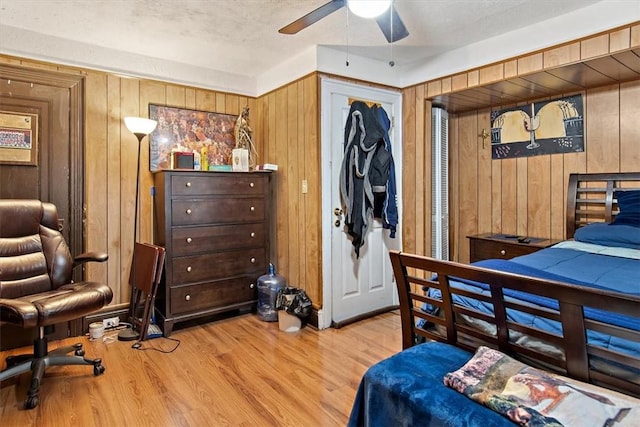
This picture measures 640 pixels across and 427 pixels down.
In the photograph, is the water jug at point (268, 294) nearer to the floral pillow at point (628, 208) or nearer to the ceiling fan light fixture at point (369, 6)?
the ceiling fan light fixture at point (369, 6)

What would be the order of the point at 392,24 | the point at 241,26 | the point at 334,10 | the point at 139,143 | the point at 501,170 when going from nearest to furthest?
the point at 334,10, the point at 392,24, the point at 241,26, the point at 139,143, the point at 501,170

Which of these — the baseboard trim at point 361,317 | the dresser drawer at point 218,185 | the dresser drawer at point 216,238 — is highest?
the dresser drawer at point 218,185

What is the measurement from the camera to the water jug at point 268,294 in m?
3.46

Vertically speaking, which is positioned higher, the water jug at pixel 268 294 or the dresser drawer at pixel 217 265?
the dresser drawer at pixel 217 265

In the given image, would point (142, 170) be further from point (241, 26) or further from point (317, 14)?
point (317, 14)

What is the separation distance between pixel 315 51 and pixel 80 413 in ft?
9.89

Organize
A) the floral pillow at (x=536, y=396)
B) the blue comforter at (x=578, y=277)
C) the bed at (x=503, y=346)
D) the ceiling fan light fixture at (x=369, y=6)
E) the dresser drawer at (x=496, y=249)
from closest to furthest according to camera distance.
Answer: the floral pillow at (x=536, y=396), the bed at (x=503, y=346), the blue comforter at (x=578, y=277), the ceiling fan light fixture at (x=369, y=6), the dresser drawer at (x=496, y=249)

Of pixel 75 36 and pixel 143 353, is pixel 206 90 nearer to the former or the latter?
pixel 75 36

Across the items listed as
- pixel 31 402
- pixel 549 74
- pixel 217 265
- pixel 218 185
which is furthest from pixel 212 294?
pixel 549 74

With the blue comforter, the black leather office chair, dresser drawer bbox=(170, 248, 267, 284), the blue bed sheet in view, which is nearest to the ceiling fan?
the blue comforter

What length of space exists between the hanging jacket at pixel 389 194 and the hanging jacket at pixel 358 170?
0.13 meters

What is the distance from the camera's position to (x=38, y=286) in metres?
2.64

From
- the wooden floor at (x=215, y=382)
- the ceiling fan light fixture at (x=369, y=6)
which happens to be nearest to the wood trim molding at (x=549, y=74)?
the ceiling fan light fixture at (x=369, y=6)

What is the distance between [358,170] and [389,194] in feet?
1.48
